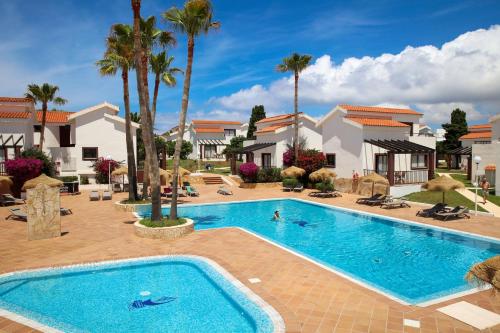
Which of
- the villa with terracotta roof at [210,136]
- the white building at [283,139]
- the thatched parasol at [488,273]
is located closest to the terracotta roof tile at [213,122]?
the villa with terracotta roof at [210,136]

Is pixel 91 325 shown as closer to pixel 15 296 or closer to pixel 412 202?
pixel 15 296

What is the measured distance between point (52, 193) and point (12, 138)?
20.8 meters

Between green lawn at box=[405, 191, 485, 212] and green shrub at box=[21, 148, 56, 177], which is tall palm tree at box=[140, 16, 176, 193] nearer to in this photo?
green shrub at box=[21, 148, 56, 177]

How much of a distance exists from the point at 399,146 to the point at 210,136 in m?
44.5

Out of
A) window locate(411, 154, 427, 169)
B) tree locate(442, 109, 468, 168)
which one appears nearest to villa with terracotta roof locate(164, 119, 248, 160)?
window locate(411, 154, 427, 169)

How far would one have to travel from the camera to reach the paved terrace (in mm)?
7691

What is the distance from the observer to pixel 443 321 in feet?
25.1

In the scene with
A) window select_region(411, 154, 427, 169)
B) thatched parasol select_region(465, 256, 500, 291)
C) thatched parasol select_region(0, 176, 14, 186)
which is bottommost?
thatched parasol select_region(465, 256, 500, 291)

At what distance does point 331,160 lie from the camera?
35.2 meters

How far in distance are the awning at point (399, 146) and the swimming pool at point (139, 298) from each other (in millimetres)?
21922

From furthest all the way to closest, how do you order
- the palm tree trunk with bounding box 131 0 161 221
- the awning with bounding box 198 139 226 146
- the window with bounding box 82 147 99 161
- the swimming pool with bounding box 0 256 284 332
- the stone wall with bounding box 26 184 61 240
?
1. the awning with bounding box 198 139 226 146
2. the window with bounding box 82 147 99 161
3. the palm tree trunk with bounding box 131 0 161 221
4. the stone wall with bounding box 26 184 61 240
5. the swimming pool with bounding box 0 256 284 332

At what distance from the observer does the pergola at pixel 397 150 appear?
28.5 metres

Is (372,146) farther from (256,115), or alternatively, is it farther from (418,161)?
(256,115)

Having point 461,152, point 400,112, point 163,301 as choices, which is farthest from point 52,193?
point 461,152
